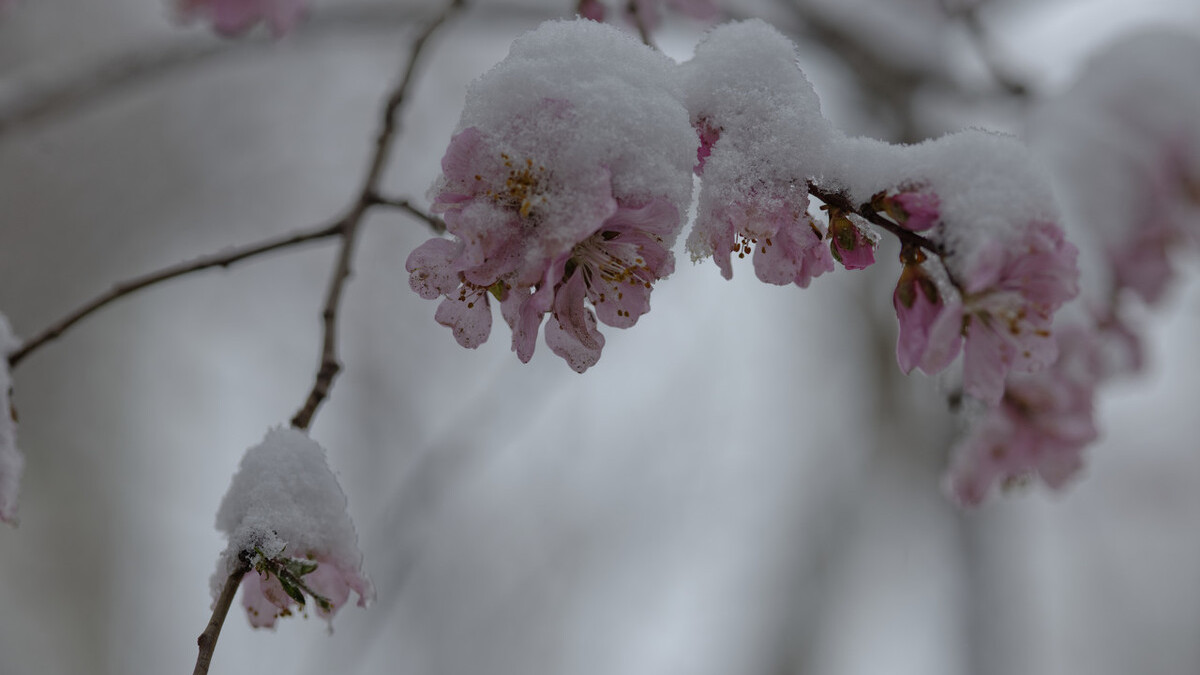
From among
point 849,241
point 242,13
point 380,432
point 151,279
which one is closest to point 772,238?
point 849,241

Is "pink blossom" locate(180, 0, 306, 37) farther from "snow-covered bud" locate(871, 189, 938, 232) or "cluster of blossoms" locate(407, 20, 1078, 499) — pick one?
"snow-covered bud" locate(871, 189, 938, 232)

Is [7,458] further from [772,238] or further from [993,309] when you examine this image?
[993,309]

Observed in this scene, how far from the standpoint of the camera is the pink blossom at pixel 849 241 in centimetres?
98

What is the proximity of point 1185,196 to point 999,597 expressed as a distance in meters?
2.96

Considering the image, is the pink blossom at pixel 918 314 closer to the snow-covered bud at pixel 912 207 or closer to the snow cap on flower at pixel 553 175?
the snow-covered bud at pixel 912 207

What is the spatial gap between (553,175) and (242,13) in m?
1.78

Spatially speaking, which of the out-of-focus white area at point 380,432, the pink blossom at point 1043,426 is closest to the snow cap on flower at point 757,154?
the pink blossom at point 1043,426

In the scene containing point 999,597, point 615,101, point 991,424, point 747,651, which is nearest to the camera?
point 615,101

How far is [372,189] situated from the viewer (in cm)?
149

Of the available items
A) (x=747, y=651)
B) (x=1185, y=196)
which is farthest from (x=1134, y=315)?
(x=747, y=651)

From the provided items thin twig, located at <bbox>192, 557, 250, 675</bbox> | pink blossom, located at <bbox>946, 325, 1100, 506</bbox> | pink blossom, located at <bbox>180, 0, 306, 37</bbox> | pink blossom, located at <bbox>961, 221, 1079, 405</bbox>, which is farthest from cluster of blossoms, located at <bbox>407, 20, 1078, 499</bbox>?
pink blossom, located at <bbox>180, 0, 306, 37</bbox>

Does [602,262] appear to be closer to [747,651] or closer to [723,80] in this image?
[723,80]

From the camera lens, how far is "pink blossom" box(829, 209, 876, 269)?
0.98m

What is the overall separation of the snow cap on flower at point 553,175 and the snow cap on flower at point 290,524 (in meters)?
0.26
